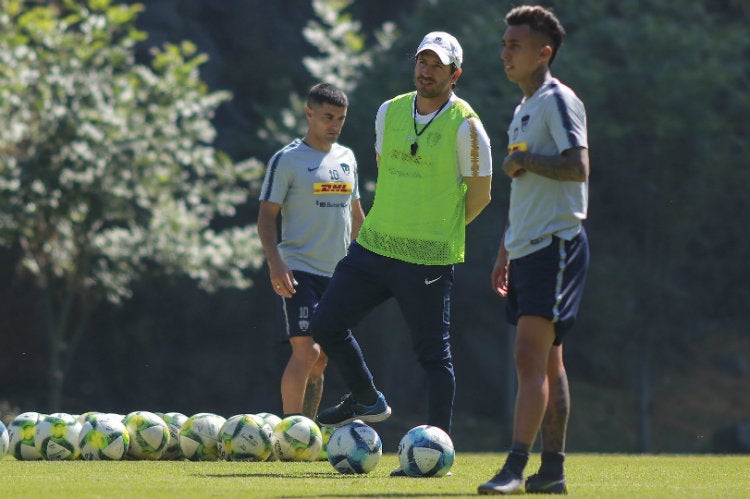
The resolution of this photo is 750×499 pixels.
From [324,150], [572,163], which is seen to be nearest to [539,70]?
[572,163]

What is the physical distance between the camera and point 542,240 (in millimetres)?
6500

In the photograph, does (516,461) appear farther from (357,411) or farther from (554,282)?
(357,411)

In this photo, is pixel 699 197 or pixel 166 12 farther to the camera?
pixel 166 12

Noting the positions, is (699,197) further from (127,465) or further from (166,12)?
(127,465)

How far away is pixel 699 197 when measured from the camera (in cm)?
2453

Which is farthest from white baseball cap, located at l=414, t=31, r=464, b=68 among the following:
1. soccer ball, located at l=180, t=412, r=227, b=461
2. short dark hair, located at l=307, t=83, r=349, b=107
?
soccer ball, located at l=180, t=412, r=227, b=461

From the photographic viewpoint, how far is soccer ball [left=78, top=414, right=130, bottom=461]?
9.09 m

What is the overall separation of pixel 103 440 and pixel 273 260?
1.66 meters

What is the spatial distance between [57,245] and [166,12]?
28.5 feet

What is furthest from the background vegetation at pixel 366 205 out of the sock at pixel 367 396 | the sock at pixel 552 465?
the sock at pixel 552 465

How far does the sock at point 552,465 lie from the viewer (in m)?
6.49

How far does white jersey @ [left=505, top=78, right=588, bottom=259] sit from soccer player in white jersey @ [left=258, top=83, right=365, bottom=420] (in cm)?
315

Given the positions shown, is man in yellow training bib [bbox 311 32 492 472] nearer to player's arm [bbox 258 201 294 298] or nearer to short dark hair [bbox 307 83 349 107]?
player's arm [bbox 258 201 294 298]

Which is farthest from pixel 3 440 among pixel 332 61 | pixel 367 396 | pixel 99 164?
pixel 332 61
